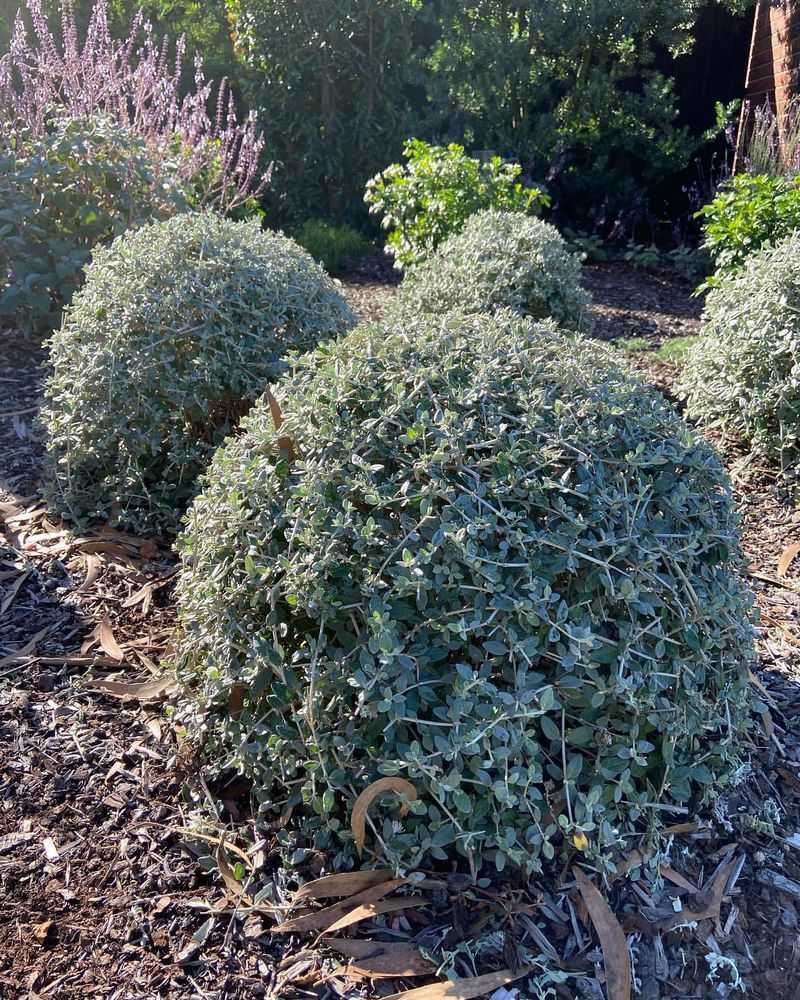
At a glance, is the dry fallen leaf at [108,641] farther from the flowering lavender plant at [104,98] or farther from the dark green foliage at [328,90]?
the dark green foliage at [328,90]

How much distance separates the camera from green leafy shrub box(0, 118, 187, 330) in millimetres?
4934

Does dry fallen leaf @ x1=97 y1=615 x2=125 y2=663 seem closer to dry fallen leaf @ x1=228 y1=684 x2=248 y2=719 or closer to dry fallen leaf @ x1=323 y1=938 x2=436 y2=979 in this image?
dry fallen leaf @ x1=228 y1=684 x2=248 y2=719

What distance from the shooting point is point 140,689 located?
101 inches

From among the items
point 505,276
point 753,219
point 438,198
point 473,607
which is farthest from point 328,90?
point 473,607

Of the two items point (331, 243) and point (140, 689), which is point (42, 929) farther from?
point (331, 243)

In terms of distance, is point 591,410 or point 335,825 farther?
point 591,410

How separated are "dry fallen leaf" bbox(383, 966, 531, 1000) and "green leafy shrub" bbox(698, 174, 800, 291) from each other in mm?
5124

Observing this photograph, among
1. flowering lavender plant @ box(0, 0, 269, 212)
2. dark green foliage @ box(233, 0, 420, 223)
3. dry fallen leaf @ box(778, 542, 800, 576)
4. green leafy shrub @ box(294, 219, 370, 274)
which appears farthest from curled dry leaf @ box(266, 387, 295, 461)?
dark green foliage @ box(233, 0, 420, 223)

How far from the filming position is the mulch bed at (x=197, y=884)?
1822 mm

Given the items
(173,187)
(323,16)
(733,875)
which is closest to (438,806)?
(733,875)

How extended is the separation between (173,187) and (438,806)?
4541 millimetres

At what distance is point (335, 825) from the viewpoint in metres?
1.91

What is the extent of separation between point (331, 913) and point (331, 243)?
7.49m

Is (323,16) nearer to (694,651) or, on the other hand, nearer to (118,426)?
(118,426)
